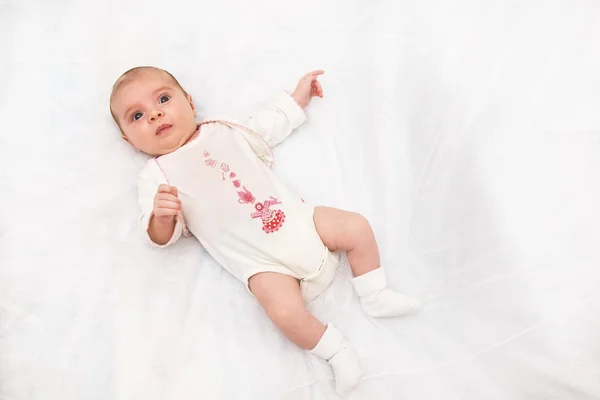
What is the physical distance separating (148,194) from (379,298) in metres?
0.56

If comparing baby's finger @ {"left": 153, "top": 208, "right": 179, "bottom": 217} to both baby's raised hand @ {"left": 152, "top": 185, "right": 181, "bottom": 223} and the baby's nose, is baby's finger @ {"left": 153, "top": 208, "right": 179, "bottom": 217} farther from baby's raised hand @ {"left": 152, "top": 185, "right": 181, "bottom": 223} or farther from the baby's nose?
the baby's nose

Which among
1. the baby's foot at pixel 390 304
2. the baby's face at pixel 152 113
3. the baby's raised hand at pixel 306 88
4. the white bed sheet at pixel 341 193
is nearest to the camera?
the white bed sheet at pixel 341 193

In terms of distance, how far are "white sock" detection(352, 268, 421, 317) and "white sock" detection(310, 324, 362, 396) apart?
0.10 meters

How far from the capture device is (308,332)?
113 cm

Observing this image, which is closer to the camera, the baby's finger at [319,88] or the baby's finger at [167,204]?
the baby's finger at [167,204]

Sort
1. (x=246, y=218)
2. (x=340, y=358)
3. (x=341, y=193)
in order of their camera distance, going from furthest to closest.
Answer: (x=341, y=193)
(x=246, y=218)
(x=340, y=358)

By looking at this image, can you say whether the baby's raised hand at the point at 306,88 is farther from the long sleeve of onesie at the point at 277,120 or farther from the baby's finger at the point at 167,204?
the baby's finger at the point at 167,204

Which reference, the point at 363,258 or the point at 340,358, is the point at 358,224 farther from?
the point at 340,358

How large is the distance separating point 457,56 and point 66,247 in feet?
3.31

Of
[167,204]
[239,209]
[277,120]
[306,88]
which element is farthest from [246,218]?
[306,88]

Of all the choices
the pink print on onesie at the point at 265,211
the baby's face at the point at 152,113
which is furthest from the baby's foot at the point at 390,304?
the baby's face at the point at 152,113

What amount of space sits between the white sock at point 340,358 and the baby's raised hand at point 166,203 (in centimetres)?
39

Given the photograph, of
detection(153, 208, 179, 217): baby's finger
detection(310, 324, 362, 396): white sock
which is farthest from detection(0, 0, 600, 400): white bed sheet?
detection(153, 208, 179, 217): baby's finger

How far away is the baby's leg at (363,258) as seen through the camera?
118cm
